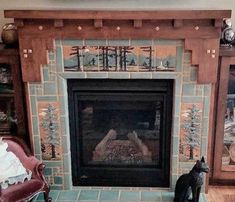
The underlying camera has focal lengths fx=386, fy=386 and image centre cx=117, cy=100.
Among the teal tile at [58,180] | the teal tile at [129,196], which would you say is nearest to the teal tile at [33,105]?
the teal tile at [58,180]

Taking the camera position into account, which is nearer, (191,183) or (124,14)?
(124,14)

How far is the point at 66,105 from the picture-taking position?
2.92 m

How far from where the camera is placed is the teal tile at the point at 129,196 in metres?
2.99

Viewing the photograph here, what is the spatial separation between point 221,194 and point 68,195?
1.22 m

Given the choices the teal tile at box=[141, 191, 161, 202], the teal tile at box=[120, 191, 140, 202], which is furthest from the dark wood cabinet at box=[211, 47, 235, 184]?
the teal tile at box=[120, 191, 140, 202]

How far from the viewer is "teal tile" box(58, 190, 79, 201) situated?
3.03m

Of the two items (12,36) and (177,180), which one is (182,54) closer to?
(177,180)

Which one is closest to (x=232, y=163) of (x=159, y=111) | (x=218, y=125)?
(x=218, y=125)

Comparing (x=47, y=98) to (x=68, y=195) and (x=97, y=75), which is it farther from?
(x=68, y=195)

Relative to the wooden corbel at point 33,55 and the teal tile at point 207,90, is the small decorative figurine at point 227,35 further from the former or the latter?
the wooden corbel at point 33,55

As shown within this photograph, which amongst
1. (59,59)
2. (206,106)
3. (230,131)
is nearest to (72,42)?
(59,59)

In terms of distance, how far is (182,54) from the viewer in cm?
271

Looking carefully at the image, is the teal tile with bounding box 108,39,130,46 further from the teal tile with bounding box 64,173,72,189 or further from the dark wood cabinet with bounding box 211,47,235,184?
the teal tile with bounding box 64,173,72,189

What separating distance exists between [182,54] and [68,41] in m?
0.81
